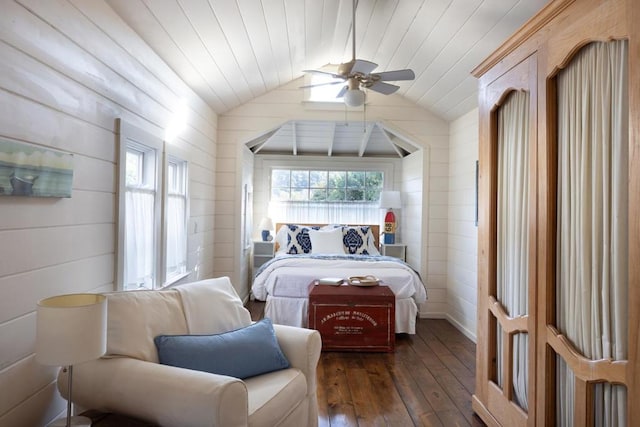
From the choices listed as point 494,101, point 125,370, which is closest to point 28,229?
point 125,370

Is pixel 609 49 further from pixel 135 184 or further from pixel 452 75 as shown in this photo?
pixel 135 184

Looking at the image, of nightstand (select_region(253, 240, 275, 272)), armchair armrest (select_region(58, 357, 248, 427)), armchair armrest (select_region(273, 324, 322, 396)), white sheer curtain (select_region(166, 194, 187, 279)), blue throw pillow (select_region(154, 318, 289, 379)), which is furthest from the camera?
nightstand (select_region(253, 240, 275, 272))

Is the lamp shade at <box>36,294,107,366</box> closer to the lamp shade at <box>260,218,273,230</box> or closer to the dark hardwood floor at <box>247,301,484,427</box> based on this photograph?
the dark hardwood floor at <box>247,301,484,427</box>

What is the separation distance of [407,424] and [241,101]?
12.4 feet

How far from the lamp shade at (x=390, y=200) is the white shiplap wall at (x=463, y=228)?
1.11 m

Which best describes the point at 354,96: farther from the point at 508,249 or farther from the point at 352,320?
the point at 352,320

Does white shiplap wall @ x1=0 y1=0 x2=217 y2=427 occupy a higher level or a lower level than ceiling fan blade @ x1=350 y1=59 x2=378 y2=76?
lower

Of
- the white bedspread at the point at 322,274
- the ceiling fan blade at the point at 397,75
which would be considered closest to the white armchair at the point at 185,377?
the white bedspread at the point at 322,274

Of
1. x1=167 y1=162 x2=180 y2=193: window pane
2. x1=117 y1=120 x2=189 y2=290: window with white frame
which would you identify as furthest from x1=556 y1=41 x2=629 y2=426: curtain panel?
x1=167 y1=162 x2=180 y2=193: window pane

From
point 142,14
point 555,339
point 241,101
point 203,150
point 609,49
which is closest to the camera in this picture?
point 609,49

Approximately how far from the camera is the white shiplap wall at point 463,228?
4.02 m

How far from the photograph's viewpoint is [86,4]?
1.85 meters

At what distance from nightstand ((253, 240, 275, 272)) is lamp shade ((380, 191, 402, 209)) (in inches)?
72.2

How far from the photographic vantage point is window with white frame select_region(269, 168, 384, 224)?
20.8ft
